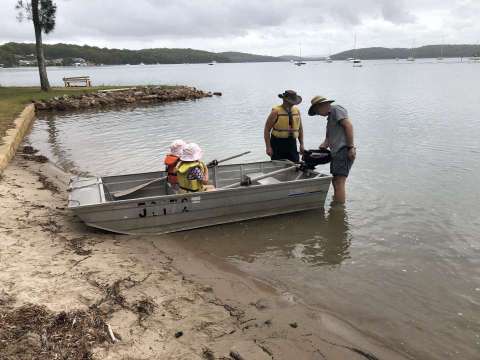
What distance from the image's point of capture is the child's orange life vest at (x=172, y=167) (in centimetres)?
779

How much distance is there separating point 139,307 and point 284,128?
5179 millimetres

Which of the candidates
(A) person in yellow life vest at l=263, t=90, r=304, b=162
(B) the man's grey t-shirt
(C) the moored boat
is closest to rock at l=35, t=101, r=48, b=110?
(C) the moored boat

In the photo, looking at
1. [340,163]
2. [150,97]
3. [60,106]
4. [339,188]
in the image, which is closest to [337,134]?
[340,163]

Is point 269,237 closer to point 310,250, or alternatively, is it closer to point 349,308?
point 310,250

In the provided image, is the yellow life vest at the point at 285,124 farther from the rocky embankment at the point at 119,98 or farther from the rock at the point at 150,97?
the rock at the point at 150,97

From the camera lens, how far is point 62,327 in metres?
4.19

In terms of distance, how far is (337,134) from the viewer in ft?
27.2

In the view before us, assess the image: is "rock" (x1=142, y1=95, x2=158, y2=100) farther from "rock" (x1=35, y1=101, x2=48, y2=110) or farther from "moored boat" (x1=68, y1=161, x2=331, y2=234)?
"moored boat" (x1=68, y1=161, x2=331, y2=234)

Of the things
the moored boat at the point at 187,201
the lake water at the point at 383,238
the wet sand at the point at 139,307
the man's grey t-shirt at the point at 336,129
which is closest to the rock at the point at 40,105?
the lake water at the point at 383,238

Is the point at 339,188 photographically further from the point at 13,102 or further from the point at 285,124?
A: the point at 13,102

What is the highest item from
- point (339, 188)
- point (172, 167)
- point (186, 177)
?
point (172, 167)

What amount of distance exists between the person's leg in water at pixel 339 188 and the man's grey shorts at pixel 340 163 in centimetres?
16

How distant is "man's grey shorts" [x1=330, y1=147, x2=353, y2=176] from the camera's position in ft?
27.3

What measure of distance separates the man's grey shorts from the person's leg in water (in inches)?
6.4
